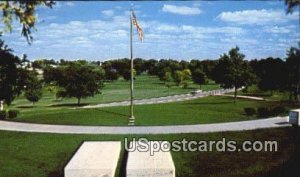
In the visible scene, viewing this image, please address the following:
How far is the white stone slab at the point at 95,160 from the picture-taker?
14258 mm

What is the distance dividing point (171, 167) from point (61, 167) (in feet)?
16.6

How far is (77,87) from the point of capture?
102ft

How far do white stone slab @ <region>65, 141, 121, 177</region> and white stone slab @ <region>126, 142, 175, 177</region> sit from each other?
662mm

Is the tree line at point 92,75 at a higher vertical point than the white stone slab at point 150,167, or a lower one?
higher

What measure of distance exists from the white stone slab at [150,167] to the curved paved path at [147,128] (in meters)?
5.92

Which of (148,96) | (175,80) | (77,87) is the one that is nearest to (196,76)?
(175,80)

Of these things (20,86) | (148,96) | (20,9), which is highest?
(20,9)

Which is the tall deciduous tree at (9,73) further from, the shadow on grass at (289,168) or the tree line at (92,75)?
A: the shadow on grass at (289,168)

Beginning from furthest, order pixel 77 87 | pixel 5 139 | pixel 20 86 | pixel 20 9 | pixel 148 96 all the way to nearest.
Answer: pixel 148 96 → pixel 77 87 → pixel 5 139 → pixel 20 86 → pixel 20 9

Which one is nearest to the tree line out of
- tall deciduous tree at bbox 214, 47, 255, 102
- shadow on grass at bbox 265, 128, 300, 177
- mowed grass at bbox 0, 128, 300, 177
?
tall deciduous tree at bbox 214, 47, 255, 102

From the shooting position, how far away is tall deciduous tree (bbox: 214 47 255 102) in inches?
1758

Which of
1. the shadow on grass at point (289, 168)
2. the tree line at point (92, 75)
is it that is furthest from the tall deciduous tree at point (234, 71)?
the shadow on grass at point (289, 168)

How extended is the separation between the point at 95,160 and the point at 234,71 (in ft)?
103

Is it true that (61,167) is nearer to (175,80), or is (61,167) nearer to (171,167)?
(171,167)
